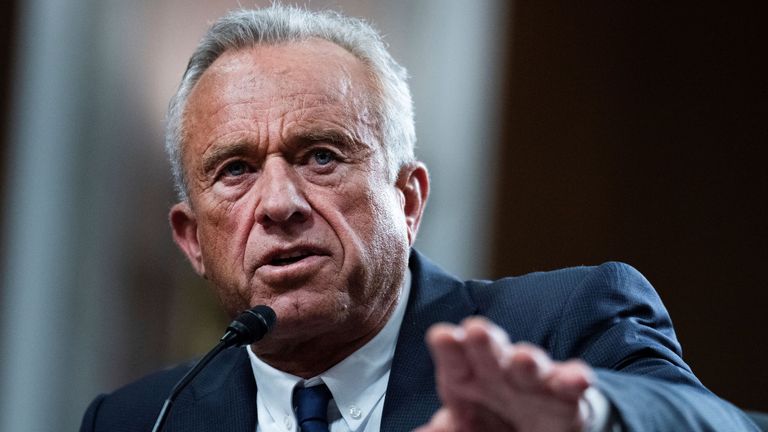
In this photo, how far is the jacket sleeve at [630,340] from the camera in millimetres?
1366

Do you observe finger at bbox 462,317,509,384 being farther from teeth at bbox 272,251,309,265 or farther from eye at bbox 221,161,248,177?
eye at bbox 221,161,248,177

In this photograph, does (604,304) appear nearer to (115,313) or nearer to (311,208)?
(311,208)

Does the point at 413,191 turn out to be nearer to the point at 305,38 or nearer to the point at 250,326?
the point at 305,38

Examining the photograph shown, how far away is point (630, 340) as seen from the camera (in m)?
1.82

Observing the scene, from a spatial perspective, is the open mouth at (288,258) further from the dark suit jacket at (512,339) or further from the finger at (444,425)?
the finger at (444,425)

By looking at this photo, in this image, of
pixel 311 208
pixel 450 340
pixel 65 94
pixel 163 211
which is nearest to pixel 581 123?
pixel 163 211

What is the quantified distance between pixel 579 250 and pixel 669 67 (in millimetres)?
936

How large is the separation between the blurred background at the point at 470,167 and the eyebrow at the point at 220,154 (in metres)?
2.22

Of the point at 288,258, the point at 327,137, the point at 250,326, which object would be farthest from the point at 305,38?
the point at 250,326

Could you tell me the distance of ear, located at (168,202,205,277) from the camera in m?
2.43

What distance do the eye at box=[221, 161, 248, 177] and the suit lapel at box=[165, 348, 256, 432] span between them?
20.2 inches

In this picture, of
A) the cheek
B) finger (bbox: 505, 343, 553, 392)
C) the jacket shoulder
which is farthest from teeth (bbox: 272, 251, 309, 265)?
finger (bbox: 505, 343, 553, 392)

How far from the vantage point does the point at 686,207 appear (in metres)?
4.16

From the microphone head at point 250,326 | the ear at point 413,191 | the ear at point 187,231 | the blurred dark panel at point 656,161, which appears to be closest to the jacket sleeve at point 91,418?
the ear at point 187,231
